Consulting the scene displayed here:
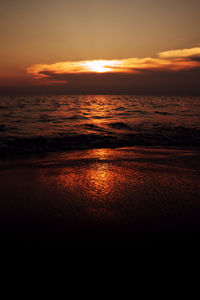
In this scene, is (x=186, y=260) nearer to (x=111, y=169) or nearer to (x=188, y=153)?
(x=111, y=169)

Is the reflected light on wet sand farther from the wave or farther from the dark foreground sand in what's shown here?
the wave

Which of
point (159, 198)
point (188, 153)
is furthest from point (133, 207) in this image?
point (188, 153)

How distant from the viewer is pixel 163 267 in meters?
1.38

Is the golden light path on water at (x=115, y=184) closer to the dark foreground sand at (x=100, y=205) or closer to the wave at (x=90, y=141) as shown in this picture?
the dark foreground sand at (x=100, y=205)

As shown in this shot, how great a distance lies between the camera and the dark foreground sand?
170cm

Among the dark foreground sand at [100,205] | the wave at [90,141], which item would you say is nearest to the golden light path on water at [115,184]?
the dark foreground sand at [100,205]

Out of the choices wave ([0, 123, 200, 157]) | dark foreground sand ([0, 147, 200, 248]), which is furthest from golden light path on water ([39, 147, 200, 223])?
wave ([0, 123, 200, 157])

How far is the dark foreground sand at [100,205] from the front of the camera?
1.70m

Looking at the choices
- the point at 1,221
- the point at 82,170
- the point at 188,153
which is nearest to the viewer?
the point at 1,221

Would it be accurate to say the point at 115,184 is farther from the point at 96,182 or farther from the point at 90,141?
the point at 90,141

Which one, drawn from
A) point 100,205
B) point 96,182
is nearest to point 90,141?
point 96,182

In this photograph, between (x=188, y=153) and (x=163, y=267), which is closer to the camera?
(x=163, y=267)

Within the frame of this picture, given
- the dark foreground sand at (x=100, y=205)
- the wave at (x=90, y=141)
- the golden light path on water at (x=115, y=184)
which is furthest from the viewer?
the wave at (x=90, y=141)

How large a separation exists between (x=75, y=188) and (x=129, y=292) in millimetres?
1665
